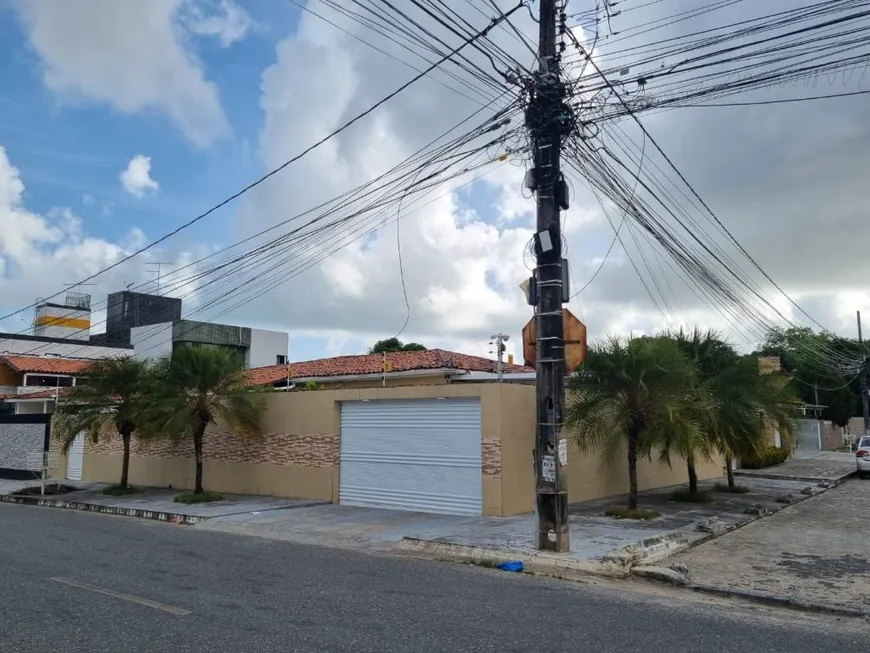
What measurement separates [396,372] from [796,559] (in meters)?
12.9

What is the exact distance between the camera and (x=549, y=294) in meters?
11.1

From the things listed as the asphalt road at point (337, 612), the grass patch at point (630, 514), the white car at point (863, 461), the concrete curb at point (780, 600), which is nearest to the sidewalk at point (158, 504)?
the asphalt road at point (337, 612)

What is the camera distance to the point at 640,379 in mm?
14039

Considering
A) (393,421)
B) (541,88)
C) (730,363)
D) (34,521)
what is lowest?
(34,521)

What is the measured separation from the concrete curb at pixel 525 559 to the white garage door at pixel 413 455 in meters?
3.55

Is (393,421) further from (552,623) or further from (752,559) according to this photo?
(552,623)

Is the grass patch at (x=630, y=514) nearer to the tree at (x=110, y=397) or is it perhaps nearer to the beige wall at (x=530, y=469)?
the beige wall at (x=530, y=469)

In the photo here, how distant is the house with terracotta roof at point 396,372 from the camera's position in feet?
70.2

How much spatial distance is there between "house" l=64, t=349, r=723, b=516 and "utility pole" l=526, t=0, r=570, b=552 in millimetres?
3926

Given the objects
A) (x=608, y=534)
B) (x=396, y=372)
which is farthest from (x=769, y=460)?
(x=608, y=534)

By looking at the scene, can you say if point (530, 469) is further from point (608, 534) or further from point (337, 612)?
point (337, 612)

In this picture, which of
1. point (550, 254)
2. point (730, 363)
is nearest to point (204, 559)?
point (550, 254)

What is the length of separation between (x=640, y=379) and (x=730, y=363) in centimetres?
556

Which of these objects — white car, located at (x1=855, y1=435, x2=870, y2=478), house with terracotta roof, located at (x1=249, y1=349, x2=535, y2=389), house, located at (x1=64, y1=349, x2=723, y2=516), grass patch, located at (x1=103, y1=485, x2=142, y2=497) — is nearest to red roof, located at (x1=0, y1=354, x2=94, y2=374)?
house with terracotta roof, located at (x1=249, y1=349, x2=535, y2=389)
